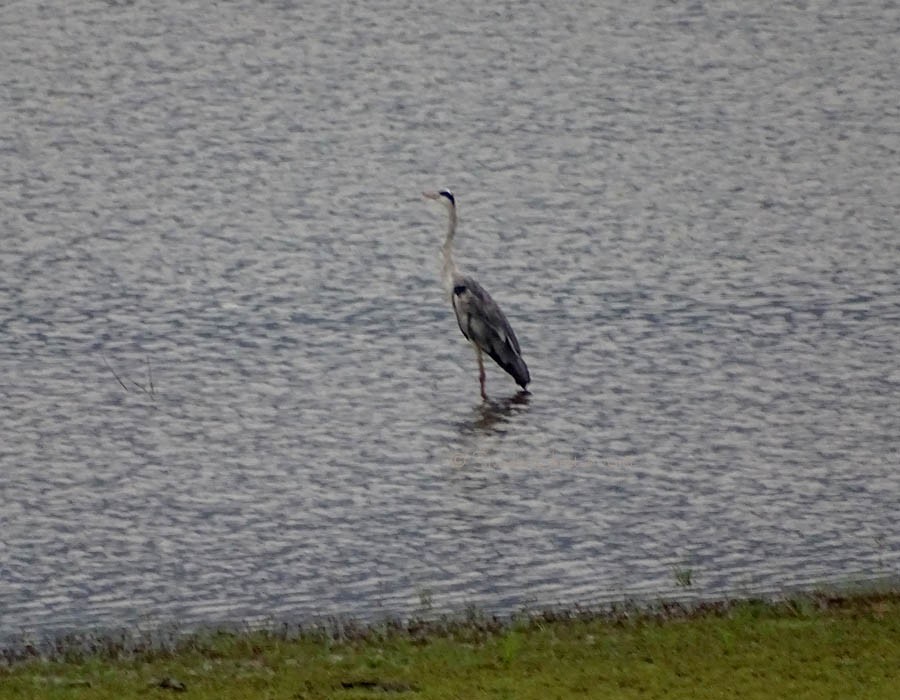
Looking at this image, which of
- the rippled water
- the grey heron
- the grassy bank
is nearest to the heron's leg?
the grey heron

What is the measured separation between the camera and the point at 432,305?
64.5 feet

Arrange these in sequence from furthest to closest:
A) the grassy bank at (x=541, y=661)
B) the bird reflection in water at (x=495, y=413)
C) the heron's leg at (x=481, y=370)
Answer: the heron's leg at (x=481, y=370) < the bird reflection in water at (x=495, y=413) < the grassy bank at (x=541, y=661)

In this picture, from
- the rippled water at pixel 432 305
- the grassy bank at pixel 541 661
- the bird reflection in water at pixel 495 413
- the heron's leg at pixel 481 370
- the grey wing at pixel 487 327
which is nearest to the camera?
the grassy bank at pixel 541 661

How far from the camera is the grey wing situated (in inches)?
658

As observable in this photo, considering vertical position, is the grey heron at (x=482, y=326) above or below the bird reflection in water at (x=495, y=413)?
above

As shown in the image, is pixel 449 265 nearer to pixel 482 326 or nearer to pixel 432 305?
pixel 432 305

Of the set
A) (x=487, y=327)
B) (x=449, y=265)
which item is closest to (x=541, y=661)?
(x=487, y=327)

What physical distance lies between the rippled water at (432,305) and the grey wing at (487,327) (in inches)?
11.6

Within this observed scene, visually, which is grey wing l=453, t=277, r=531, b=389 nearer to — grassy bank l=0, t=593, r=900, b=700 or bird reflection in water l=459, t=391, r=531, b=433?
bird reflection in water l=459, t=391, r=531, b=433

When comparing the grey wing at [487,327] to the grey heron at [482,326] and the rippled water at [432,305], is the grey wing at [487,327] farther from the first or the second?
the rippled water at [432,305]

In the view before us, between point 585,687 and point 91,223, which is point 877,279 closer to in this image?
point 91,223

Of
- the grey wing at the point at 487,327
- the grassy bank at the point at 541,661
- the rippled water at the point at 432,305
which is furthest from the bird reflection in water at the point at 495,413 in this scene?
the grassy bank at the point at 541,661

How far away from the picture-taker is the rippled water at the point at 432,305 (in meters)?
12.8

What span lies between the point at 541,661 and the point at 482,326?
25.4 ft
